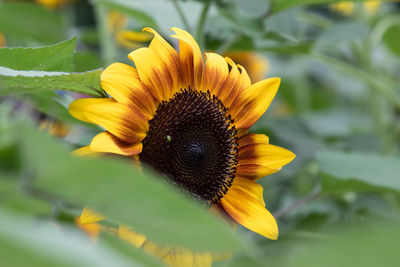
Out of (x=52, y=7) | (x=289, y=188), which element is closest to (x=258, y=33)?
(x=289, y=188)

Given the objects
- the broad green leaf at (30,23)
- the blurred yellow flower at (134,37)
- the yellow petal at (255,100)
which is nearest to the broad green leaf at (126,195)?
the yellow petal at (255,100)

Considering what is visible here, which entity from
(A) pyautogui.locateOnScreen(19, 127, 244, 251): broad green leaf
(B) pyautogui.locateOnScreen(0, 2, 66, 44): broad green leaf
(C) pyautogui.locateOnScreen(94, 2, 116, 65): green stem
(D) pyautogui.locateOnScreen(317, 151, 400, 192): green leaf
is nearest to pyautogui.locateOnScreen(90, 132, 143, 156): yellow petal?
(A) pyautogui.locateOnScreen(19, 127, 244, 251): broad green leaf

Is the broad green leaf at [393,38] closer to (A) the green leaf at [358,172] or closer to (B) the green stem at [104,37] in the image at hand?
(A) the green leaf at [358,172]

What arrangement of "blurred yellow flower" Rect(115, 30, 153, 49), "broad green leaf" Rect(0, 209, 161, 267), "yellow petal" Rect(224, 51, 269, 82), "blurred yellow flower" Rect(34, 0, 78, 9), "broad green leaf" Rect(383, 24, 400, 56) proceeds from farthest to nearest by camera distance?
"yellow petal" Rect(224, 51, 269, 82) < "blurred yellow flower" Rect(34, 0, 78, 9) < "broad green leaf" Rect(383, 24, 400, 56) < "blurred yellow flower" Rect(115, 30, 153, 49) < "broad green leaf" Rect(0, 209, 161, 267)

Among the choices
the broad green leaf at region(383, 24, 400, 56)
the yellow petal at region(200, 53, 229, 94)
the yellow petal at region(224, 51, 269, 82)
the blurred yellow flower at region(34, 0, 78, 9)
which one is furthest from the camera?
the yellow petal at region(224, 51, 269, 82)

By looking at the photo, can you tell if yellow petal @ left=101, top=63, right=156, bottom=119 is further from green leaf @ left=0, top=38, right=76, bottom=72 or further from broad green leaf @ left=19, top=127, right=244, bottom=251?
broad green leaf @ left=19, top=127, right=244, bottom=251
